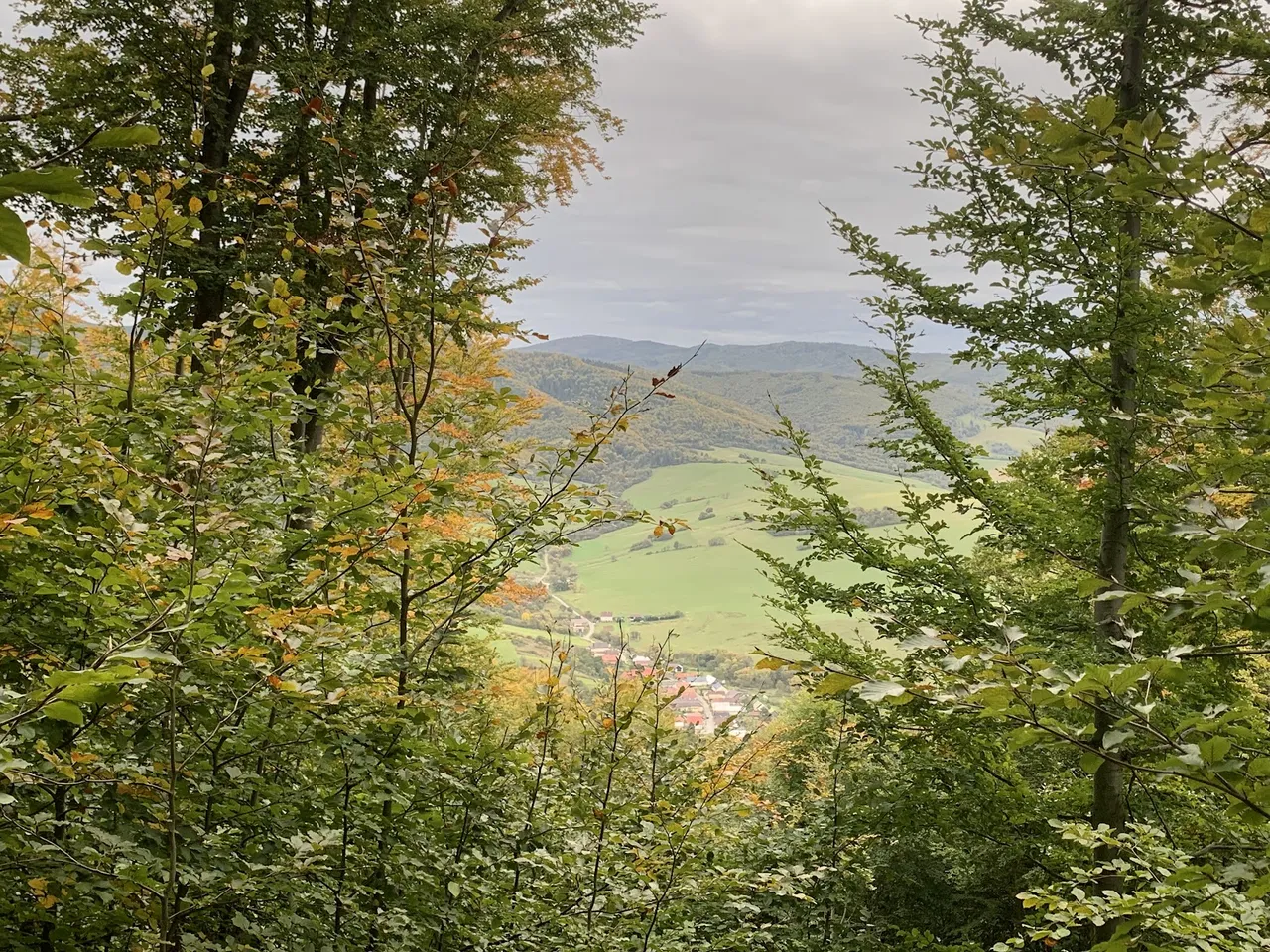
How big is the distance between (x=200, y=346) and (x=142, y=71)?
724 centimetres

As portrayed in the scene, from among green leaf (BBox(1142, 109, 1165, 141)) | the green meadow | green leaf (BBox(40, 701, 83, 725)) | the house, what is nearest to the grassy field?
the green meadow

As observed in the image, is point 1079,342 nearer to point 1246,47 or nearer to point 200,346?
point 1246,47

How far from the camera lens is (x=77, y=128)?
7457mm

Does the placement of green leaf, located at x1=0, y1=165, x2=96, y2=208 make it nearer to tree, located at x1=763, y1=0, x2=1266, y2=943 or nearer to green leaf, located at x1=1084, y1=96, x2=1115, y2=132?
green leaf, located at x1=1084, y1=96, x2=1115, y2=132

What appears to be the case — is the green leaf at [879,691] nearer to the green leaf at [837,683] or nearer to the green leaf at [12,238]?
the green leaf at [837,683]

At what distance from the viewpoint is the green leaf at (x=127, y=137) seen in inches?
23.0

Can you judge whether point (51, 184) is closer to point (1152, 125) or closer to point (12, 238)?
point (12, 238)

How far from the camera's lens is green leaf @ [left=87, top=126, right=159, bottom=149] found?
1.91 feet

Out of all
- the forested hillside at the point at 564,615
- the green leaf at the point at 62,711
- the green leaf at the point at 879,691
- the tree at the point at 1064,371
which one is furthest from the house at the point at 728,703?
the green leaf at the point at 62,711

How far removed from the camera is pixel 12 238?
25.1 inches

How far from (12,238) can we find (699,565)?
305ft

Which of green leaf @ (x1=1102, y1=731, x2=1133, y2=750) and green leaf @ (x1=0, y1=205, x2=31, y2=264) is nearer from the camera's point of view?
green leaf @ (x1=0, y1=205, x2=31, y2=264)

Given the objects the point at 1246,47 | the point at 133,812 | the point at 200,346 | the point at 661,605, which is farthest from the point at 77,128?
the point at 661,605

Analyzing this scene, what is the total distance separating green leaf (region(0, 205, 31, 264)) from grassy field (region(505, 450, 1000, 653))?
47.0 m
